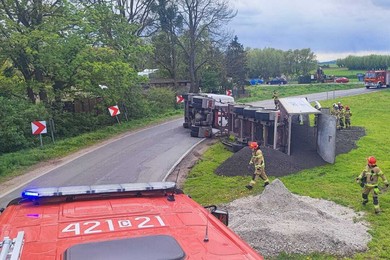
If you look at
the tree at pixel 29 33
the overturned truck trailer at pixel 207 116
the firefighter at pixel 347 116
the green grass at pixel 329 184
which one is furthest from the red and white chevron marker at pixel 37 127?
the firefighter at pixel 347 116

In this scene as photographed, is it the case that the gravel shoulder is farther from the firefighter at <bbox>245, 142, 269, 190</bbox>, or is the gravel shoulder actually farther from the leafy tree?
the leafy tree

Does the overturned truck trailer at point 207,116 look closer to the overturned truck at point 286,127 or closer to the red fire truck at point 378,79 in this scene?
the overturned truck at point 286,127

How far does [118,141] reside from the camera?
22781 millimetres

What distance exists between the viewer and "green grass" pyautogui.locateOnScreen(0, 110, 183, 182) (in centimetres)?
1674

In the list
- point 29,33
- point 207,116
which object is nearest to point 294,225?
point 207,116

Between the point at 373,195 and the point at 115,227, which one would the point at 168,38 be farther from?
the point at 115,227

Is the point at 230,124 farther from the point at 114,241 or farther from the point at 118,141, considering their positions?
the point at 114,241

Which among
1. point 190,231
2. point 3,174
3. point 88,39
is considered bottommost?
point 3,174

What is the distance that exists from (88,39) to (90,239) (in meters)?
23.3

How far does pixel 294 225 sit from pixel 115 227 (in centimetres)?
691

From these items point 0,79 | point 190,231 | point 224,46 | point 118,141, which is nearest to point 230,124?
point 118,141

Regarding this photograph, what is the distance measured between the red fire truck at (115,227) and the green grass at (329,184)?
16.5ft

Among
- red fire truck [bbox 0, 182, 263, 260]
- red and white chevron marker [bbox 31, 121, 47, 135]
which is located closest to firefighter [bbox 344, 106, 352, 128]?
red and white chevron marker [bbox 31, 121, 47, 135]

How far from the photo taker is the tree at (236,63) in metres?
52.2
